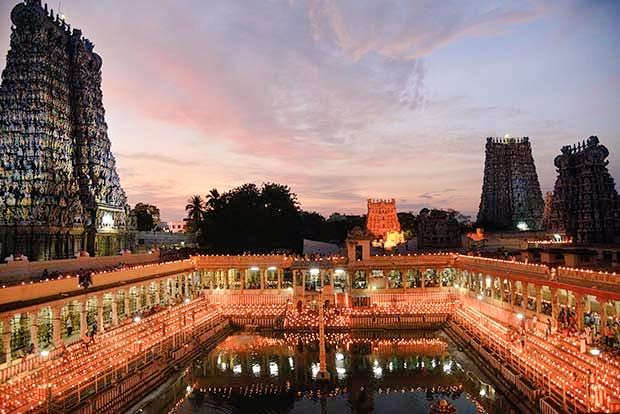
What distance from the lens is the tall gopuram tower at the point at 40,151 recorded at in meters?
42.3

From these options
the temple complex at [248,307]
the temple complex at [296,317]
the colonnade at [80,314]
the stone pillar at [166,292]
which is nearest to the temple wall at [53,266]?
the temple complex at [248,307]

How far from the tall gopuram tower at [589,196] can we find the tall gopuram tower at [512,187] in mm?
33801

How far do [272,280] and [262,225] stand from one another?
43.5 ft

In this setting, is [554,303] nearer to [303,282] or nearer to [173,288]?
[303,282]

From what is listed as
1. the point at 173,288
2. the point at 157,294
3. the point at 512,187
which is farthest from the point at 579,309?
the point at 512,187

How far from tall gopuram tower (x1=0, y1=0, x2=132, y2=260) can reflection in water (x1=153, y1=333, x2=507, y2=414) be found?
79.2ft

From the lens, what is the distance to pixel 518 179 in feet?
248

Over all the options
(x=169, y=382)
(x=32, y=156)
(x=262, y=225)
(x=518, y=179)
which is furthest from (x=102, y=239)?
(x=518, y=179)

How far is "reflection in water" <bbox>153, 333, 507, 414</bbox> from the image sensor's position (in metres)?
18.1

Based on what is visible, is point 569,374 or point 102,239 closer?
point 569,374

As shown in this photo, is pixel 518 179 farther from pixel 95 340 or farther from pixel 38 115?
pixel 95 340

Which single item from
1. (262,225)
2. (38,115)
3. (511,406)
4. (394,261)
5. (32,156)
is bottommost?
(511,406)

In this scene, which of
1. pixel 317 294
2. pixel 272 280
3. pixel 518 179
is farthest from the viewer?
pixel 518 179

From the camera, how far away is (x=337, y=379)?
2077 centimetres
